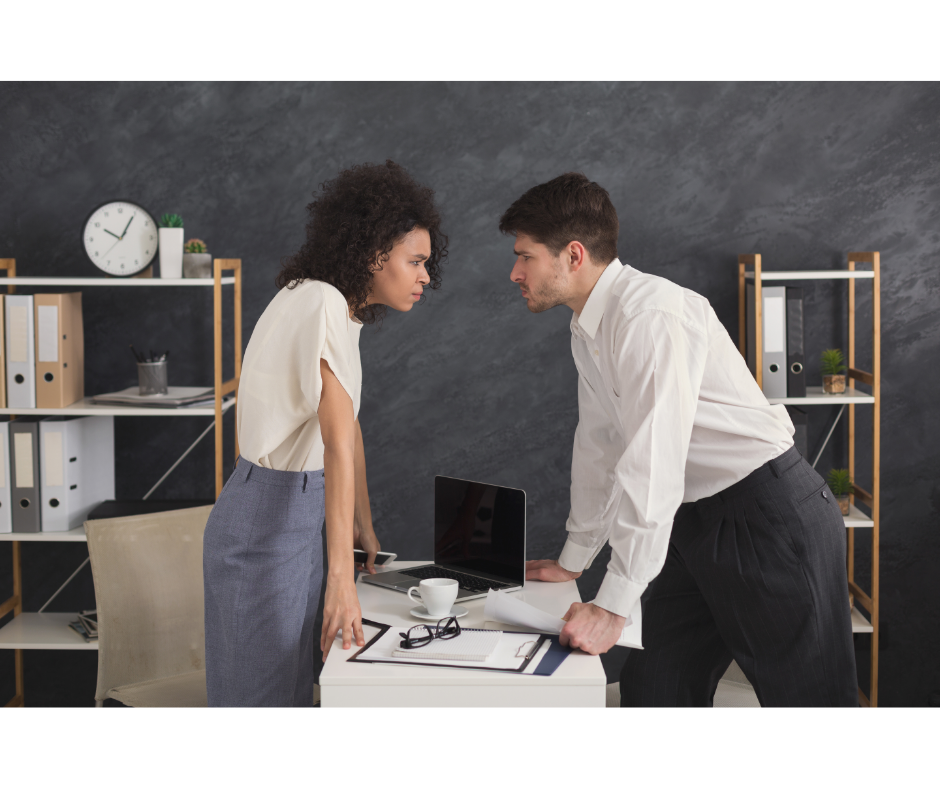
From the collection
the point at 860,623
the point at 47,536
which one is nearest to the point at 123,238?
the point at 47,536

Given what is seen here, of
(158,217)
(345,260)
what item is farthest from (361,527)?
(158,217)

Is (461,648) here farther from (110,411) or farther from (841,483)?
(841,483)

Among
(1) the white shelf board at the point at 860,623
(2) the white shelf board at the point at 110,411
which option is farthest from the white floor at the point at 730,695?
(2) the white shelf board at the point at 110,411

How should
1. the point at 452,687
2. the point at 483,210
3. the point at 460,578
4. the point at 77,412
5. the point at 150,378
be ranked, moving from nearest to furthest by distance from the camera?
the point at 452,687, the point at 460,578, the point at 77,412, the point at 150,378, the point at 483,210

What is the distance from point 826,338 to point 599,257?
1.65 metres

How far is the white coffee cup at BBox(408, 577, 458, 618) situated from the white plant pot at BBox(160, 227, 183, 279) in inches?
62.7

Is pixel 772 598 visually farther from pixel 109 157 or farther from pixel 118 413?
pixel 109 157

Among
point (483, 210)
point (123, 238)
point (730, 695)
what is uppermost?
point (483, 210)

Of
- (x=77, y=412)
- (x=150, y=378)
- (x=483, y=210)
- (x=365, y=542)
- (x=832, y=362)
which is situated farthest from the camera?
(x=483, y=210)

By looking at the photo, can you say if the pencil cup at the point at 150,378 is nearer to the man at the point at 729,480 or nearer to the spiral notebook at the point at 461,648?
the man at the point at 729,480

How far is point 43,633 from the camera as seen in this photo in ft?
9.55

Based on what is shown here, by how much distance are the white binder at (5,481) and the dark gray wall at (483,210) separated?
1.38 ft

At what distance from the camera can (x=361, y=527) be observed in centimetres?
214

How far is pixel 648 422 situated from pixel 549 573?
1.93 feet
